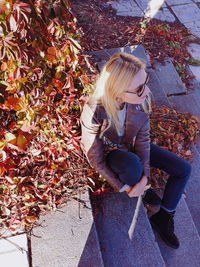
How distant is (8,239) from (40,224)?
25 centimetres

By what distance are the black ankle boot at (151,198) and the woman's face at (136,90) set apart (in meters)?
0.92

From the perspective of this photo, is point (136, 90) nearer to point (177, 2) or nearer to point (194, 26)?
point (194, 26)

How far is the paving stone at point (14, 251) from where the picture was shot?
1.87m

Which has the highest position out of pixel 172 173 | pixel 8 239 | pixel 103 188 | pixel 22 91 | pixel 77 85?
pixel 22 91

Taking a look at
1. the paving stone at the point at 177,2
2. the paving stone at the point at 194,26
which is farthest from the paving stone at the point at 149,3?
the paving stone at the point at 194,26

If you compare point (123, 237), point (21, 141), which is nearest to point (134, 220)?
point (123, 237)

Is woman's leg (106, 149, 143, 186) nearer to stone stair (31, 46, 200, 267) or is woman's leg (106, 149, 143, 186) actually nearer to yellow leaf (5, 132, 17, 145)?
stone stair (31, 46, 200, 267)

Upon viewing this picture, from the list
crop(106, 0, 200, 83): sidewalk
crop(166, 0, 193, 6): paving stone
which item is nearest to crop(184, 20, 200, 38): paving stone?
crop(106, 0, 200, 83): sidewalk

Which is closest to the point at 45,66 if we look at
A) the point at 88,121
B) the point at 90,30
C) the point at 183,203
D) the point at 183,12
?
the point at 88,121

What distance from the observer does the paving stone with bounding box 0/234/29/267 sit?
1870mm

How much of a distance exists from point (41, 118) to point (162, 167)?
3.79 ft

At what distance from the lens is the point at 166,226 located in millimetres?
2400

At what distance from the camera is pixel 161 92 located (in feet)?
11.6

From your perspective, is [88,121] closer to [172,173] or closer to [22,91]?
[22,91]
